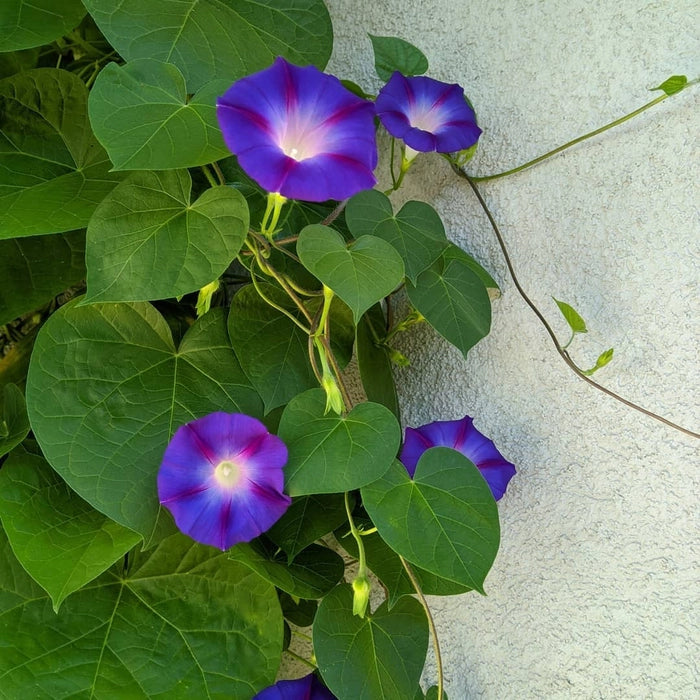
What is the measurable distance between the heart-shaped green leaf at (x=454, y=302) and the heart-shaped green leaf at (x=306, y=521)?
0.20 metres

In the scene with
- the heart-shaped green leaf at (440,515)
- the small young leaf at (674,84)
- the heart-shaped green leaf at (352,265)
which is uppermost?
the small young leaf at (674,84)

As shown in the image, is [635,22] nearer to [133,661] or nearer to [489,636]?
[489,636]

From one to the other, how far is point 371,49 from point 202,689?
0.76m

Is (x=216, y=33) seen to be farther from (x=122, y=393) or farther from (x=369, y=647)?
(x=369, y=647)

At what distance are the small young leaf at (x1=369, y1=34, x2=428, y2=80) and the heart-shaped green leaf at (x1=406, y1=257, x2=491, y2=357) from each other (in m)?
0.23

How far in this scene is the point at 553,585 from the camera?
745 millimetres

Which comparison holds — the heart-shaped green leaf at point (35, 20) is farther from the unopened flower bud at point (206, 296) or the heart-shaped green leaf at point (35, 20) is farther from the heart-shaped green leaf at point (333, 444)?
the heart-shaped green leaf at point (333, 444)

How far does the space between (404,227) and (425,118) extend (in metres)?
0.13

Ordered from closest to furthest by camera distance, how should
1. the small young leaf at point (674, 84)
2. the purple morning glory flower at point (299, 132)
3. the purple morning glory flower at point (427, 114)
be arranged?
the purple morning glory flower at point (299, 132) → the small young leaf at point (674, 84) → the purple morning glory flower at point (427, 114)

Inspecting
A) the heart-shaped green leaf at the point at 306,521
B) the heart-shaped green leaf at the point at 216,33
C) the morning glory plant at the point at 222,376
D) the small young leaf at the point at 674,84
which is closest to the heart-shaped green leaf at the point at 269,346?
the morning glory plant at the point at 222,376

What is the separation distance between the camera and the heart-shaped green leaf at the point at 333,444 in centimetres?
61

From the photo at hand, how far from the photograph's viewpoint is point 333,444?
24.8 inches

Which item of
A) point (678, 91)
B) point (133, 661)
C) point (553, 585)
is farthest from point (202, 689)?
point (678, 91)

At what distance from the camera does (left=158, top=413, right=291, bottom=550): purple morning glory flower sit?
0.63 m
